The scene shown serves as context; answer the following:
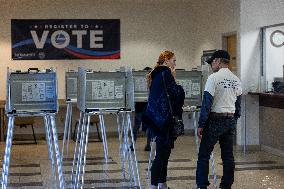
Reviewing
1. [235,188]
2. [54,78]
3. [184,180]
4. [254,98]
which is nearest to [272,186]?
[235,188]

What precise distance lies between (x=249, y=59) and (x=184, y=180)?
3956mm

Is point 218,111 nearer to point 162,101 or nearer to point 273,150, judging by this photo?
point 162,101

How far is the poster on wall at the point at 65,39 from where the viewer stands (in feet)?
45.9

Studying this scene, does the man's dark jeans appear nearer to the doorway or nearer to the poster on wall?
the doorway

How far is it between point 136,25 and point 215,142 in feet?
26.2

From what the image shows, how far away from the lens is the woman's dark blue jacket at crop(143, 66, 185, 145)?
269 inches

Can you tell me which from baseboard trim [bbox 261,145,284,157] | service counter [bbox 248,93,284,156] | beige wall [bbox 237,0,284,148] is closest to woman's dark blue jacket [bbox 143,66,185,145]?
service counter [bbox 248,93,284,156]

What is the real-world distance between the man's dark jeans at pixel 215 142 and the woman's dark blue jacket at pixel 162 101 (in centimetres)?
39

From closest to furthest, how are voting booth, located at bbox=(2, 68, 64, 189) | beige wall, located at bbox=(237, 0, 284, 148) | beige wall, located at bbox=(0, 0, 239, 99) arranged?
voting booth, located at bbox=(2, 68, 64, 189) → beige wall, located at bbox=(237, 0, 284, 148) → beige wall, located at bbox=(0, 0, 239, 99)

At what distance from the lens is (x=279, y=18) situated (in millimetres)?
11109

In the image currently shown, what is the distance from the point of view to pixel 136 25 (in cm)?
1448

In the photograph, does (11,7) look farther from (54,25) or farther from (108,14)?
(108,14)

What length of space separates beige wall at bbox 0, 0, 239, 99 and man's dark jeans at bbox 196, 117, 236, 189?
267 inches

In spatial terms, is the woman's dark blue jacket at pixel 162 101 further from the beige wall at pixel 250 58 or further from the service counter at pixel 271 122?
the beige wall at pixel 250 58
